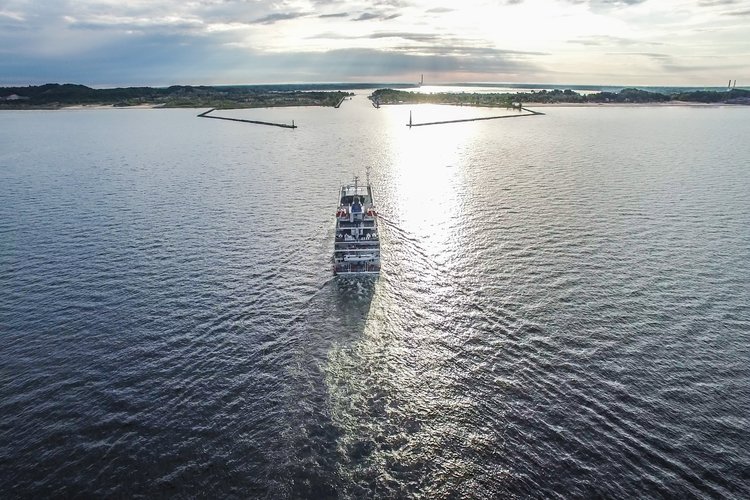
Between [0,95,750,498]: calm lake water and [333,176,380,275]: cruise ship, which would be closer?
[0,95,750,498]: calm lake water

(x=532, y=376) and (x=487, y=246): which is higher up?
(x=487, y=246)

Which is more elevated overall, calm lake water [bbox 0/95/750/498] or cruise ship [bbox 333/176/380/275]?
cruise ship [bbox 333/176/380/275]

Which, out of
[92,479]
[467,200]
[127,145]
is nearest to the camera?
[92,479]

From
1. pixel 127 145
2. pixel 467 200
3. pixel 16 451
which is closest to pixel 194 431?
Result: pixel 16 451

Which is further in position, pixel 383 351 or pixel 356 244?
pixel 356 244

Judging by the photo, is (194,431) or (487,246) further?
(487,246)

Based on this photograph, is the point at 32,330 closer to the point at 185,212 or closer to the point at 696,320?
the point at 185,212

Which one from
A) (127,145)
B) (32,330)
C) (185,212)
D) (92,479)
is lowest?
(92,479)

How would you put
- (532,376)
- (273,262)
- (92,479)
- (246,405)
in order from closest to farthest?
1. (92,479)
2. (246,405)
3. (532,376)
4. (273,262)
